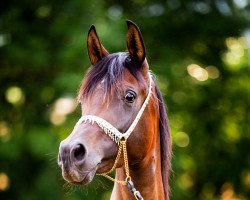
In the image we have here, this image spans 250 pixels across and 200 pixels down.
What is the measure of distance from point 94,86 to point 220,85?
1268cm

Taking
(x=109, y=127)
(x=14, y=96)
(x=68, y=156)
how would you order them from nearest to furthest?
(x=68, y=156) < (x=109, y=127) < (x=14, y=96)

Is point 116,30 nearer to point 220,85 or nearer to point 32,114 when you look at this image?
point 32,114

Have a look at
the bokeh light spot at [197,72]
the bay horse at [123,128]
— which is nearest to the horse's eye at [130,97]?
the bay horse at [123,128]

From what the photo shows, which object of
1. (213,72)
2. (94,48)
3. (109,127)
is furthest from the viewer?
(213,72)

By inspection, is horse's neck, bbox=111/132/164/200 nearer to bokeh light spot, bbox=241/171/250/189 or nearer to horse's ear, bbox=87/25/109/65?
horse's ear, bbox=87/25/109/65

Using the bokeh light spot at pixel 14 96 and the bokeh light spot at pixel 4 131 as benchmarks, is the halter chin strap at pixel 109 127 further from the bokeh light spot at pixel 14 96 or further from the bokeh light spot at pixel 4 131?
the bokeh light spot at pixel 14 96

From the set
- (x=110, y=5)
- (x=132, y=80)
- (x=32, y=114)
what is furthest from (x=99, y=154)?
(x=110, y=5)

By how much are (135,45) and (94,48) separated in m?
0.37

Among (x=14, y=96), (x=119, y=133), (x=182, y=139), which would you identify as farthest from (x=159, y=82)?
(x=119, y=133)

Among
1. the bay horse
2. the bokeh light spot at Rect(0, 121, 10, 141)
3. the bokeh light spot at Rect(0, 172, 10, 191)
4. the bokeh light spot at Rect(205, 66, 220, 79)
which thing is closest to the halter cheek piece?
the bay horse

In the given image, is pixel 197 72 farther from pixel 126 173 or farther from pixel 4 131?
pixel 126 173

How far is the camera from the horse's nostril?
408cm

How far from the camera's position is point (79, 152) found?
4133 millimetres

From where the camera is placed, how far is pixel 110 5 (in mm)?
15922
